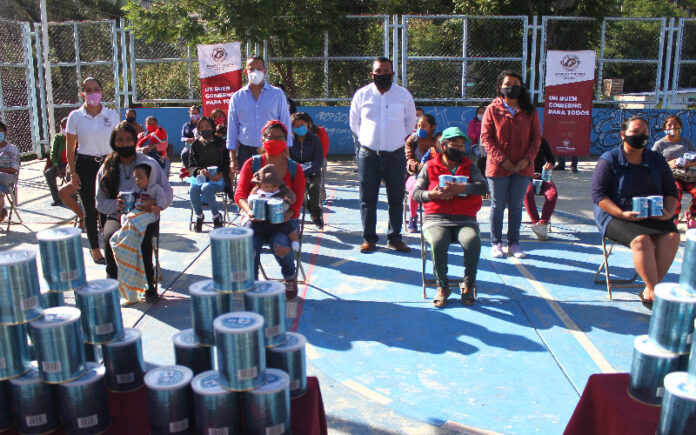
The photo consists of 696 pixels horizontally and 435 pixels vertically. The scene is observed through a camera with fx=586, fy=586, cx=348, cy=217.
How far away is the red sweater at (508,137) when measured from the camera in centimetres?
630

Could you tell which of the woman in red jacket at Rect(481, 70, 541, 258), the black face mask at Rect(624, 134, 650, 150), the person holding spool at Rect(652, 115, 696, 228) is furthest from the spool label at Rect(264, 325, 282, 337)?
the person holding spool at Rect(652, 115, 696, 228)

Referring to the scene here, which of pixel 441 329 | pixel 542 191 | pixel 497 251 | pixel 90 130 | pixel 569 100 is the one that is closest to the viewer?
pixel 441 329

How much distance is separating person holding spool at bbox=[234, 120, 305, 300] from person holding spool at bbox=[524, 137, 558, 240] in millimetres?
3520

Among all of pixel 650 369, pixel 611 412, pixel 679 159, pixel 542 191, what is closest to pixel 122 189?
pixel 611 412

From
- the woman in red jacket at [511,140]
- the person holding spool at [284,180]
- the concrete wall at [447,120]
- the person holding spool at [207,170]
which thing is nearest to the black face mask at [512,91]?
the woman in red jacket at [511,140]

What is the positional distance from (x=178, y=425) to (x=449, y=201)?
12.1 feet

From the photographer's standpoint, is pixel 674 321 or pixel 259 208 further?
pixel 259 208

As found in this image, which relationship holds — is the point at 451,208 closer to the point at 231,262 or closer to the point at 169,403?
the point at 231,262

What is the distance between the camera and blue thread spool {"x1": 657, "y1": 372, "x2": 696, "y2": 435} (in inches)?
80.5

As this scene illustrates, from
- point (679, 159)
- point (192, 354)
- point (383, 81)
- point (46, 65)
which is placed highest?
point (46, 65)

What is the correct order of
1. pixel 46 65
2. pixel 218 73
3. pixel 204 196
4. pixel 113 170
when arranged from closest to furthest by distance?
pixel 113 170
pixel 204 196
pixel 46 65
pixel 218 73

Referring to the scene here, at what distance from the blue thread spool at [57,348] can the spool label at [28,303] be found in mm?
63

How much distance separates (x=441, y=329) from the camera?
15.4ft

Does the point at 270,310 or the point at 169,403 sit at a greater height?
the point at 270,310
